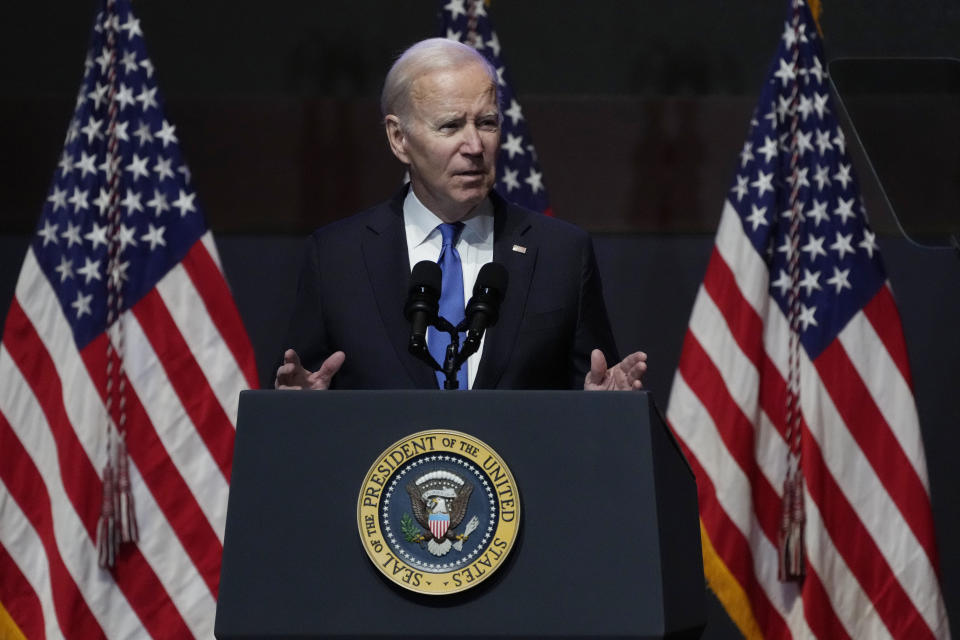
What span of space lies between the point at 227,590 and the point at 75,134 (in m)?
2.44

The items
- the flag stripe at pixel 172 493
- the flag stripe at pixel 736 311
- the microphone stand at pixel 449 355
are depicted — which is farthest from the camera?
the flag stripe at pixel 736 311

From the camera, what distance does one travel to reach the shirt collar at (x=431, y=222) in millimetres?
2268

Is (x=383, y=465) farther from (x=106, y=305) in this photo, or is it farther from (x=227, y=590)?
(x=106, y=305)

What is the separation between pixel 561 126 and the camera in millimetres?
4125

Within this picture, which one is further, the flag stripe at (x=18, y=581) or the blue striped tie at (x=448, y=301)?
the flag stripe at (x=18, y=581)

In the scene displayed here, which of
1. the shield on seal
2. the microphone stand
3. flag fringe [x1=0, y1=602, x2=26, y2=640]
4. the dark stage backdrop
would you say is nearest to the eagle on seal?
the shield on seal

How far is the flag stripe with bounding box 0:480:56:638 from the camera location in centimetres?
349

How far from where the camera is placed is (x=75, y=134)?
3697 millimetres

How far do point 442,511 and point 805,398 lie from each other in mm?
2286

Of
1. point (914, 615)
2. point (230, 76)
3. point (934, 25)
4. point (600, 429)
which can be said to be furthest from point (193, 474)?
point (934, 25)

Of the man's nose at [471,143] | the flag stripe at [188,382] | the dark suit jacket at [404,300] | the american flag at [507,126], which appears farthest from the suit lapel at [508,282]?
the flag stripe at [188,382]

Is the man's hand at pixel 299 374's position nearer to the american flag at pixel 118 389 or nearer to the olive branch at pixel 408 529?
the olive branch at pixel 408 529

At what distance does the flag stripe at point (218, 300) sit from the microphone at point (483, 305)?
1.95 metres

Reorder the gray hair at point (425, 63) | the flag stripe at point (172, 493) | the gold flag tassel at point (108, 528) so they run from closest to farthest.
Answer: the gray hair at point (425, 63) → the gold flag tassel at point (108, 528) → the flag stripe at point (172, 493)
